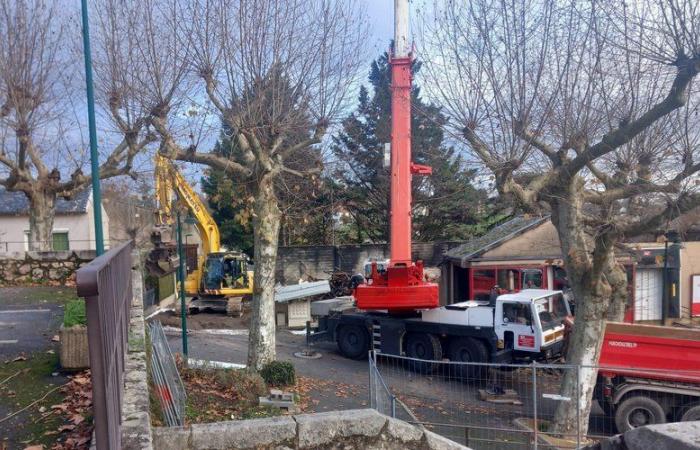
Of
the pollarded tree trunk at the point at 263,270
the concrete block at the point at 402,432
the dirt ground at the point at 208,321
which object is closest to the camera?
the concrete block at the point at 402,432

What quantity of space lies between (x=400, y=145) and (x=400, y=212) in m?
1.49

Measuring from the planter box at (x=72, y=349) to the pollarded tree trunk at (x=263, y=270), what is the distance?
547 centimetres

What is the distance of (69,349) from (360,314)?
11425 mm

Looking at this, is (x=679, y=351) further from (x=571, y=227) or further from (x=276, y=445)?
(x=276, y=445)

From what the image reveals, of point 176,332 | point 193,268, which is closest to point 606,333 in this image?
point 176,332

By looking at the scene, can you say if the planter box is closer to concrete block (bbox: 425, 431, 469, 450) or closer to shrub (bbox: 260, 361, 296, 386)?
concrete block (bbox: 425, 431, 469, 450)

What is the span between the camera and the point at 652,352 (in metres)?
10.4

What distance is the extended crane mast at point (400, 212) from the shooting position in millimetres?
11742

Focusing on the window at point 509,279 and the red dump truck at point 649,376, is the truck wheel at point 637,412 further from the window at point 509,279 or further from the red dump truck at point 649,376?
the window at point 509,279

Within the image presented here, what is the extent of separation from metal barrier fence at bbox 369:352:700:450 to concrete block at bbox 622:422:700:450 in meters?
5.16

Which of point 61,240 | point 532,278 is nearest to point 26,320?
point 532,278

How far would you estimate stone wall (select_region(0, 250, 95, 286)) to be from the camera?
12477mm

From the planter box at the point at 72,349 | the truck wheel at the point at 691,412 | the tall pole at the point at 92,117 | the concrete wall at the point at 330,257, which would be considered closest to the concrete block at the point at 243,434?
the planter box at the point at 72,349

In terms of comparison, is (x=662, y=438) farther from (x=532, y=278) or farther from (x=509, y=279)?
(x=509, y=279)
